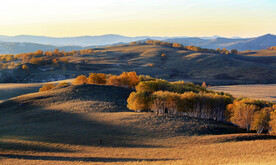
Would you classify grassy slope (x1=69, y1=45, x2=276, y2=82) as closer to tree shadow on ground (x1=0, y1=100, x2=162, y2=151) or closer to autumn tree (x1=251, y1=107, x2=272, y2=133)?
autumn tree (x1=251, y1=107, x2=272, y2=133)

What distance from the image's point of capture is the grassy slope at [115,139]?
75.3 ft

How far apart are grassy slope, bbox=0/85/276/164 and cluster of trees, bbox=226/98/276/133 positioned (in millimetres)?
2183

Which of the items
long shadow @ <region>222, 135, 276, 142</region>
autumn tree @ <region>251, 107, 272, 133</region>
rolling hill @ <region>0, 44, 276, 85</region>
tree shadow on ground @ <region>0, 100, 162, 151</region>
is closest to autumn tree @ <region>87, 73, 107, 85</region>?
tree shadow on ground @ <region>0, 100, 162, 151</region>

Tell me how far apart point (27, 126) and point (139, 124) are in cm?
1947

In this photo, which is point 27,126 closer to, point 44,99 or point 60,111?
point 60,111

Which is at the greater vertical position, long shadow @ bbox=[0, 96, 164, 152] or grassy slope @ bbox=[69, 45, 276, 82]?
grassy slope @ bbox=[69, 45, 276, 82]

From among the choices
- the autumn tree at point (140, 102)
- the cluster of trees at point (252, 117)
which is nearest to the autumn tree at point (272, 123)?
the cluster of trees at point (252, 117)

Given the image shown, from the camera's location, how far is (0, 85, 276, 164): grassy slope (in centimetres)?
2294

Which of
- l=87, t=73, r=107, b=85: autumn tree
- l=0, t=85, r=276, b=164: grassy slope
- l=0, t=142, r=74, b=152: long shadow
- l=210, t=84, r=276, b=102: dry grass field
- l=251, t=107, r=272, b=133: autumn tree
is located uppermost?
l=87, t=73, r=107, b=85: autumn tree

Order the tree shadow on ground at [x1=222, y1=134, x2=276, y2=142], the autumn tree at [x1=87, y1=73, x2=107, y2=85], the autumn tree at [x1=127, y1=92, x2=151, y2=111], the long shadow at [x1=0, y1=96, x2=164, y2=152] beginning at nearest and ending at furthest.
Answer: the tree shadow on ground at [x1=222, y1=134, x2=276, y2=142]
the long shadow at [x1=0, y1=96, x2=164, y2=152]
the autumn tree at [x1=127, y1=92, x2=151, y2=111]
the autumn tree at [x1=87, y1=73, x2=107, y2=85]

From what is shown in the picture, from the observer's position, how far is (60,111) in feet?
147

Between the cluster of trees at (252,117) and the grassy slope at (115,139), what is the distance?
218 cm

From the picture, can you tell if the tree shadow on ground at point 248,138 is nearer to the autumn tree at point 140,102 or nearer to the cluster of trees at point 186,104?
the cluster of trees at point 186,104

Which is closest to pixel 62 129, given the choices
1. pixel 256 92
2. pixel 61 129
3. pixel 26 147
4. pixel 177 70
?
pixel 61 129
